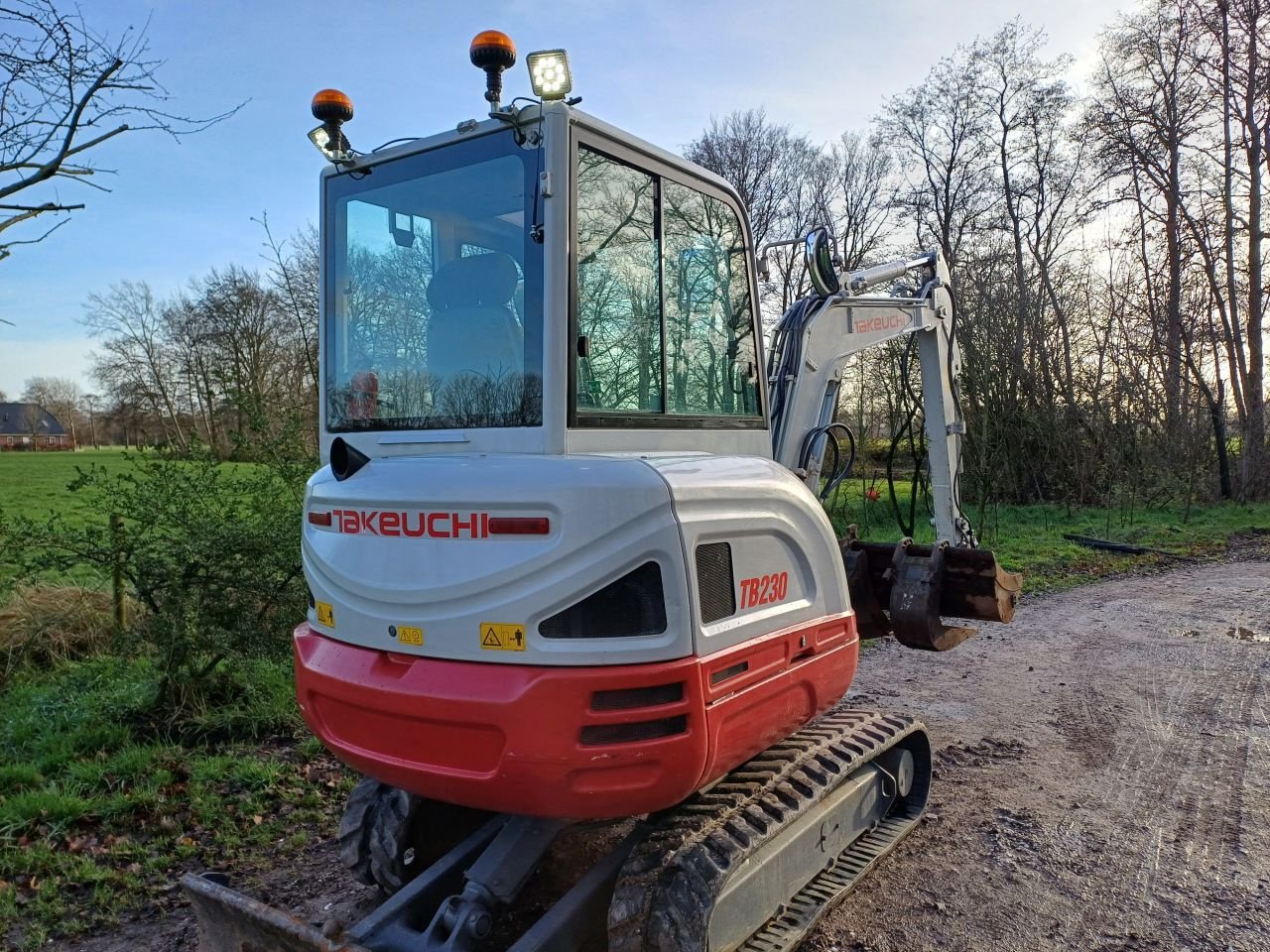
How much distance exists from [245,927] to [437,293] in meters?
2.07

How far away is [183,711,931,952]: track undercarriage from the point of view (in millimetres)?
2557

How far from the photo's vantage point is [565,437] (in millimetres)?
2656

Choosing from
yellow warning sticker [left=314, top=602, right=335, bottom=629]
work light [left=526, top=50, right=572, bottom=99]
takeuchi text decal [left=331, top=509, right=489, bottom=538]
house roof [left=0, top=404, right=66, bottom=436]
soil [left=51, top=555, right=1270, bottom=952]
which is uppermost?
house roof [left=0, top=404, right=66, bottom=436]

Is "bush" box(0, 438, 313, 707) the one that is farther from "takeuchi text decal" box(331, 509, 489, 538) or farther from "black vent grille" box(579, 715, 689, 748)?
"black vent grille" box(579, 715, 689, 748)

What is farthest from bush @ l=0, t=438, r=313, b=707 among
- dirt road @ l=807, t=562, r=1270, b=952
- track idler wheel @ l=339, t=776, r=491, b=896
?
dirt road @ l=807, t=562, r=1270, b=952

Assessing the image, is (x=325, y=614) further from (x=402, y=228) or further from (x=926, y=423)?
(x=926, y=423)

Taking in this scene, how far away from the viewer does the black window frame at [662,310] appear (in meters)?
2.68

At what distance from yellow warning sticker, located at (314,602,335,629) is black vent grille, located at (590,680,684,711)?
1057 millimetres

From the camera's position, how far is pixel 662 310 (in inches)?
122

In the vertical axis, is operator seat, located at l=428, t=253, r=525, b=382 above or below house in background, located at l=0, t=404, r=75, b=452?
below

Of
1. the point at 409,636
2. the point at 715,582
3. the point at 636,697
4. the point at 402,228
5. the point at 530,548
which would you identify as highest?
the point at 402,228

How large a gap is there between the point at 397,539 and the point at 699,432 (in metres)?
1.19

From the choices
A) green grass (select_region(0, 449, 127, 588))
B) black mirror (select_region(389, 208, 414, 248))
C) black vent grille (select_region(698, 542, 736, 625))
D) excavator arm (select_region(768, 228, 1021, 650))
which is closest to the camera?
black vent grille (select_region(698, 542, 736, 625))

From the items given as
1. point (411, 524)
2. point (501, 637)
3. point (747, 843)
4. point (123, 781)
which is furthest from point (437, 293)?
point (123, 781)
